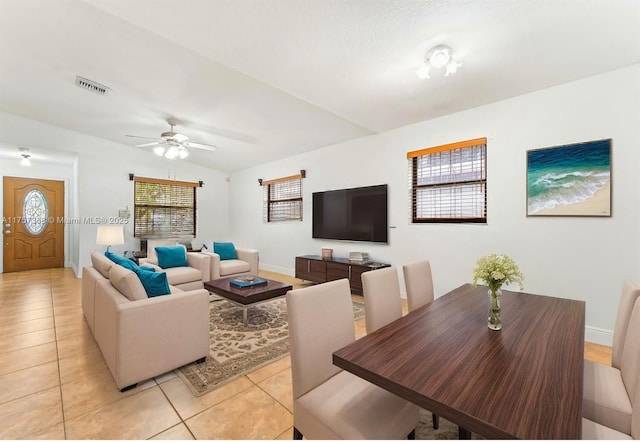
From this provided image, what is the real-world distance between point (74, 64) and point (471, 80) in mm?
4472

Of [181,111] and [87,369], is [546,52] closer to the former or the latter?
[181,111]

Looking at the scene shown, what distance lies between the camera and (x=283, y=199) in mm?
6234

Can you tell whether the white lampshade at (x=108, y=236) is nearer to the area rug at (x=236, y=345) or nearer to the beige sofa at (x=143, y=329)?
the area rug at (x=236, y=345)

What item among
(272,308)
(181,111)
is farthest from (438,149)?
(181,111)

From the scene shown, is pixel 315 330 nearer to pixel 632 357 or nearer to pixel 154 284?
pixel 632 357

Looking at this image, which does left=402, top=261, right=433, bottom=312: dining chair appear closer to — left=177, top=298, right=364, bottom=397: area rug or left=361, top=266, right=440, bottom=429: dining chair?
left=361, top=266, right=440, bottom=429: dining chair

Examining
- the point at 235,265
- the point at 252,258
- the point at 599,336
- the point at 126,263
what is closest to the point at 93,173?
the point at 235,265

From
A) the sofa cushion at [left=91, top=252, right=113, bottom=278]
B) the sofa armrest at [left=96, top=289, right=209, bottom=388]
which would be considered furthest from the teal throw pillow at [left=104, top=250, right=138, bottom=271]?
the sofa armrest at [left=96, top=289, right=209, bottom=388]

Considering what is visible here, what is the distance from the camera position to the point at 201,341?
231 cm

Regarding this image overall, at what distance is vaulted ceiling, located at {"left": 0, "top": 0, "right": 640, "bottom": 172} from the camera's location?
201 cm

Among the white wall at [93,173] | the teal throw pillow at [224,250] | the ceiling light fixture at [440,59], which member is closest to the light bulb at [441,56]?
the ceiling light fixture at [440,59]

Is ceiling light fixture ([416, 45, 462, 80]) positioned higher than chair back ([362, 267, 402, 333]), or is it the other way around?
ceiling light fixture ([416, 45, 462, 80])

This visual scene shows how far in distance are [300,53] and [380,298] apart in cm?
222

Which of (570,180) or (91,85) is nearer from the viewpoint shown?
(570,180)
